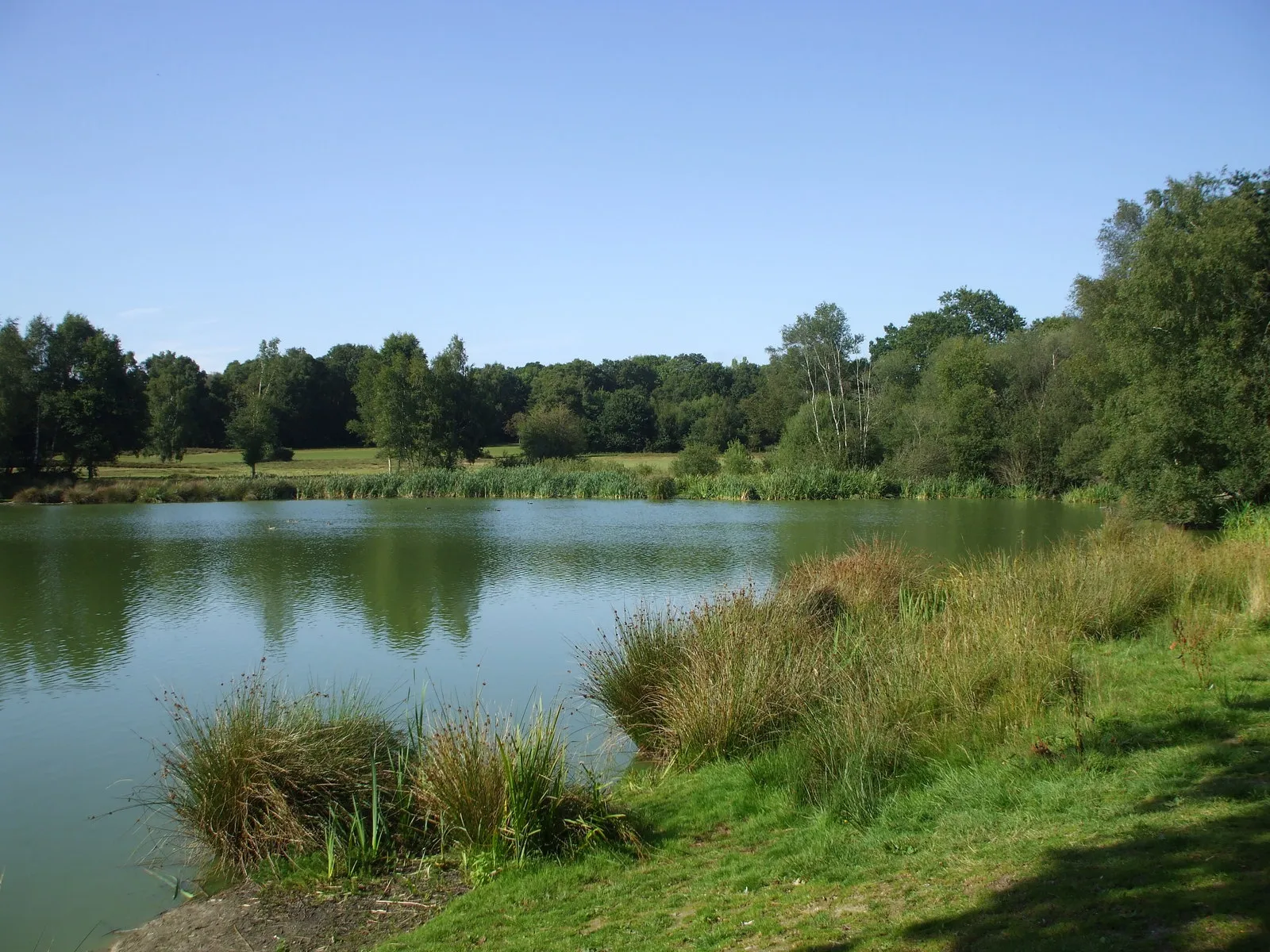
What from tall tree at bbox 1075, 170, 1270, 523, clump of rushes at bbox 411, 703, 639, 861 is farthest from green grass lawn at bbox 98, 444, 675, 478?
clump of rushes at bbox 411, 703, 639, 861

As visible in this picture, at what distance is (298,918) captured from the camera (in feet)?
17.6

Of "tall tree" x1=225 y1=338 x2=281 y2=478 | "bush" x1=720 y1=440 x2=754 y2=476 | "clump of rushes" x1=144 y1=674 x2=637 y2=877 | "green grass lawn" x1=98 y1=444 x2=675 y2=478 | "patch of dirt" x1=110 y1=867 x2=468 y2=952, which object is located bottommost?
"patch of dirt" x1=110 y1=867 x2=468 y2=952

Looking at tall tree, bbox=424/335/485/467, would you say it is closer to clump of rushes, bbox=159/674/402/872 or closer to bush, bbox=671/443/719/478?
bush, bbox=671/443/719/478

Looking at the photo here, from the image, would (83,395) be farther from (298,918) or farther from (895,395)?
(298,918)

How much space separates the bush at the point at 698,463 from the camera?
5038cm

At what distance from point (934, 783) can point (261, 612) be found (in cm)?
1338

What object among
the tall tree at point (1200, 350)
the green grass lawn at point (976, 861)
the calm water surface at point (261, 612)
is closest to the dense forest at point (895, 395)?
the tall tree at point (1200, 350)

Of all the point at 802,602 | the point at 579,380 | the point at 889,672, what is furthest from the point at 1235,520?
the point at 579,380

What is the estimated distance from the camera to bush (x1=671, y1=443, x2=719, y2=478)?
50375 mm

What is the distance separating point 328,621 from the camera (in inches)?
594

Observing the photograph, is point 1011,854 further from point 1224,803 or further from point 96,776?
point 96,776

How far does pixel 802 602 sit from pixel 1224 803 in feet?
20.0

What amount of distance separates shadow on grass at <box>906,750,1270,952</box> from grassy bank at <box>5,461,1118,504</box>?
1573 inches

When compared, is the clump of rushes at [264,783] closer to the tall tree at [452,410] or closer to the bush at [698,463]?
the bush at [698,463]
